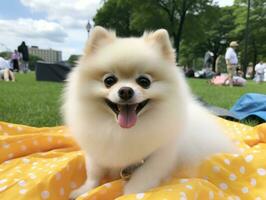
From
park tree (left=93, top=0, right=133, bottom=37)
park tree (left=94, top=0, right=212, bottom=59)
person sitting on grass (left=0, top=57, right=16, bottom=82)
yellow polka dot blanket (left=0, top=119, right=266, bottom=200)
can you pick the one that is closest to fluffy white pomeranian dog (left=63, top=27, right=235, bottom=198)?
yellow polka dot blanket (left=0, top=119, right=266, bottom=200)

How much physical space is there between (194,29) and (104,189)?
29582 millimetres

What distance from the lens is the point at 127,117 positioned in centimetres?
202

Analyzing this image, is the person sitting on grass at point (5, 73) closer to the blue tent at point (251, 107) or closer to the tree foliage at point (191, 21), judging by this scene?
the tree foliage at point (191, 21)

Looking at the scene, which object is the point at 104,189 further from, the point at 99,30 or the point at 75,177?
the point at 99,30

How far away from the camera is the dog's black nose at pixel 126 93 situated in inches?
74.9

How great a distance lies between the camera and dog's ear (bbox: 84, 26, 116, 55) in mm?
2232

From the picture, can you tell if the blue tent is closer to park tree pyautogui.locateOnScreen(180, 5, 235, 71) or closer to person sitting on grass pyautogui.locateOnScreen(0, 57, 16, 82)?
person sitting on grass pyautogui.locateOnScreen(0, 57, 16, 82)

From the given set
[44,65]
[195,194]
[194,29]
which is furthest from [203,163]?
[194,29]

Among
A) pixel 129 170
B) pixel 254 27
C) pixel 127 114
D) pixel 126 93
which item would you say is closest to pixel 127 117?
pixel 127 114

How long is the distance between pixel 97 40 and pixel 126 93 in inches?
20.9

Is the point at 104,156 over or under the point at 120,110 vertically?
under

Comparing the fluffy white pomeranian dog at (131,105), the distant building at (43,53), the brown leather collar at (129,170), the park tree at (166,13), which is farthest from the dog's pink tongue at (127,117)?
the distant building at (43,53)

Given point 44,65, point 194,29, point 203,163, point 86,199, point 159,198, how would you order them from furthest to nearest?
point 194,29 → point 44,65 → point 203,163 → point 86,199 → point 159,198

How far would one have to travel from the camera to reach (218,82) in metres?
15.2
